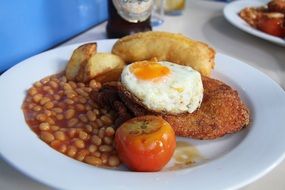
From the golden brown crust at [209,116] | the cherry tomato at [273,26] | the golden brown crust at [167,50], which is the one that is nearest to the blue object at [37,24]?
the golden brown crust at [167,50]

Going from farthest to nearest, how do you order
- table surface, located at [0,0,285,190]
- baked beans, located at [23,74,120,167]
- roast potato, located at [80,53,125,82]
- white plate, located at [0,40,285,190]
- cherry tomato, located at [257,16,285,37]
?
cherry tomato, located at [257,16,285,37], table surface, located at [0,0,285,190], roast potato, located at [80,53,125,82], baked beans, located at [23,74,120,167], white plate, located at [0,40,285,190]

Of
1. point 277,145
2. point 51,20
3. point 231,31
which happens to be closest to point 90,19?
point 51,20

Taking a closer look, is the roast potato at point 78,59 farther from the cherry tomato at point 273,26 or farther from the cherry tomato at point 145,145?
the cherry tomato at point 273,26

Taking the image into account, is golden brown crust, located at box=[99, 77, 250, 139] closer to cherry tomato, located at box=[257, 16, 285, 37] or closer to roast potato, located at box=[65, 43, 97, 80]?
roast potato, located at box=[65, 43, 97, 80]

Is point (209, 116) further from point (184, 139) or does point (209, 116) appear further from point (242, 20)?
point (242, 20)

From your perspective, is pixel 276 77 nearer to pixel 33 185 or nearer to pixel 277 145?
pixel 277 145

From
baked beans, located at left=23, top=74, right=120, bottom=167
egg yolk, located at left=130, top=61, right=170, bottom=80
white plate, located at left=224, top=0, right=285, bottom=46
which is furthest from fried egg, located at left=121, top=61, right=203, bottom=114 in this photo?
white plate, located at left=224, top=0, right=285, bottom=46

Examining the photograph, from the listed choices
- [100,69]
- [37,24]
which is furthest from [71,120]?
[37,24]
